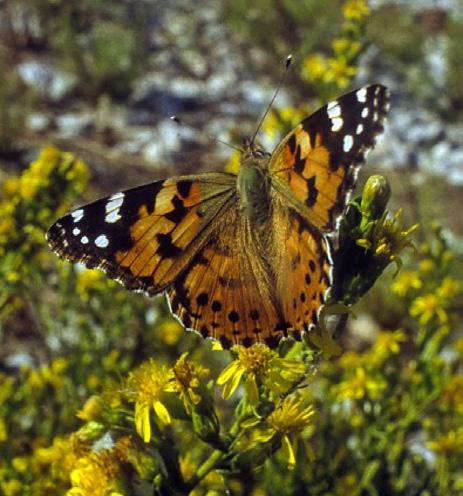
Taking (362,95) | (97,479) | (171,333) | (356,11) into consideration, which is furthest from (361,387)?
(356,11)

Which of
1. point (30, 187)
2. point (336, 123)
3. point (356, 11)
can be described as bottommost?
point (336, 123)

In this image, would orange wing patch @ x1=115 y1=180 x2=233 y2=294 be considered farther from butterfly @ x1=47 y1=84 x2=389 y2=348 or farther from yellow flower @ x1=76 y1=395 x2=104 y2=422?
yellow flower @ x1=76 y1=395 x2=104 y2=422

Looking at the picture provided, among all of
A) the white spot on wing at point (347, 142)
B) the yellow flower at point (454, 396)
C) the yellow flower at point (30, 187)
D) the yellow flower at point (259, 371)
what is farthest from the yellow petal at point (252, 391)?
the yellow flower at point (454, 396)

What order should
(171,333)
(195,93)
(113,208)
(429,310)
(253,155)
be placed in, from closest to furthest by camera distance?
(113,208) → (253,155) → (429,310) → (171,333) → (195,93)

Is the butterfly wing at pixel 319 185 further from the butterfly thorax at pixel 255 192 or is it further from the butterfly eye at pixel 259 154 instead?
the butterfly eye at pixel 259 154

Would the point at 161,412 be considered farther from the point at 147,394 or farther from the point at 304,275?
the point at 304,275
